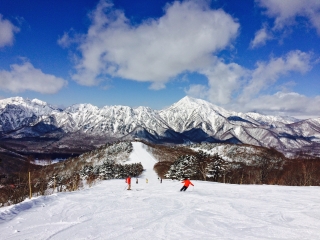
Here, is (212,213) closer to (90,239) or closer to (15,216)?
(90,239)

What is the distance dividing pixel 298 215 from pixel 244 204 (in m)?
3.29

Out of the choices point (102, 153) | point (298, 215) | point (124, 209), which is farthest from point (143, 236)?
point (102, 153)

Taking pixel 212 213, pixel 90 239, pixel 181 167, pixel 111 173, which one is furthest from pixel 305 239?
pixel 111 173

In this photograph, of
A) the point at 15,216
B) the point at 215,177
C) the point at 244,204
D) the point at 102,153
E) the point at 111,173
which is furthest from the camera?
the point at 102,153

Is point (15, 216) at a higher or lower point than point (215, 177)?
higher

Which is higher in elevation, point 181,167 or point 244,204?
point 244,204

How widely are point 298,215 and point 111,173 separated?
260 ft

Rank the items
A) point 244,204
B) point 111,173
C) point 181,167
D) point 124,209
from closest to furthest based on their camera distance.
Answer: point 124,209
point 244,204
point 181,167
point 111,173

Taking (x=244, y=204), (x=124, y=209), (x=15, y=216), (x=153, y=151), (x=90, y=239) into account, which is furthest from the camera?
(x=153, y=151)

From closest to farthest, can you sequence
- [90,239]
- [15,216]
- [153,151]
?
1. [90,239]
2. [15,216]
3. [153,151]

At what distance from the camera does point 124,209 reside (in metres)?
12.0

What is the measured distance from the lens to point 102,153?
567ft

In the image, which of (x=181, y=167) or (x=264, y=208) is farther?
(x=181, y=167)

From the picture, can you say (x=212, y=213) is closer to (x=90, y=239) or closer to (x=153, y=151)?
(x=90, y=239)
